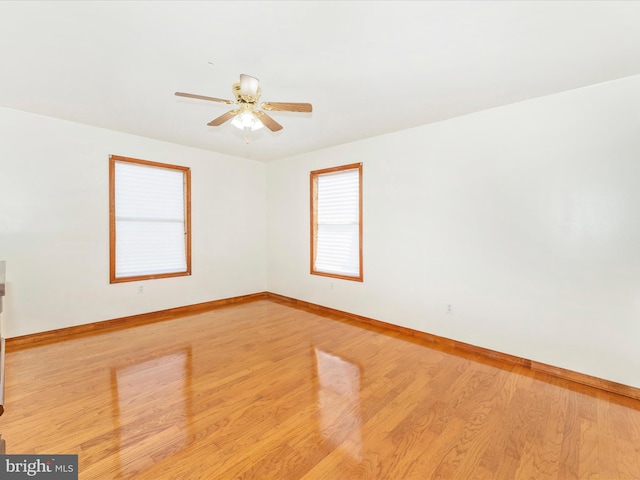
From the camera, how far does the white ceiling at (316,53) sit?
1.82 metres

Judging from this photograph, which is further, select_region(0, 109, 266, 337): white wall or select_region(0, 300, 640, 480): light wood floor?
select_region(0, 109, 266, 337): white wall

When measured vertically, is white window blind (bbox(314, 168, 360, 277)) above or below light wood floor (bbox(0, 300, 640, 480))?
above

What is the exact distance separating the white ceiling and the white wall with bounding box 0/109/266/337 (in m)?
0.49

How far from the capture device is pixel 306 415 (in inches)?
85.9

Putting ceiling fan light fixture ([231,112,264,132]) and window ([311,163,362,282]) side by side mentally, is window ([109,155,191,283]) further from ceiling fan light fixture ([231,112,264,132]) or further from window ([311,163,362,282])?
ceiling fan light fixture ([231,112,264,132])

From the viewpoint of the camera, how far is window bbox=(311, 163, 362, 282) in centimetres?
455

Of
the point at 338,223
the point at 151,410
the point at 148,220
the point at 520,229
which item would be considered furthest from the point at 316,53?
the point at 148,220

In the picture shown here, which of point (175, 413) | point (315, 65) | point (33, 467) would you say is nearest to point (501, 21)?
point (315, 65)

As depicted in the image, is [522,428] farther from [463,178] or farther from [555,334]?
[463,178]

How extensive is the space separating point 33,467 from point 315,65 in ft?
10.3

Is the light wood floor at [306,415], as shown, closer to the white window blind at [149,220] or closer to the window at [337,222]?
the white window blind at [149,220]

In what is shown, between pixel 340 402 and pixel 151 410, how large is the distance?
1426 millimetres

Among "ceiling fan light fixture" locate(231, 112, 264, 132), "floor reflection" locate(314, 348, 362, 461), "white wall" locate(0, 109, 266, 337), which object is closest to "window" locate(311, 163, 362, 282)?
"floor reflection" locate(314, 348, 362, 461)

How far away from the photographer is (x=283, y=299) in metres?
5.64
